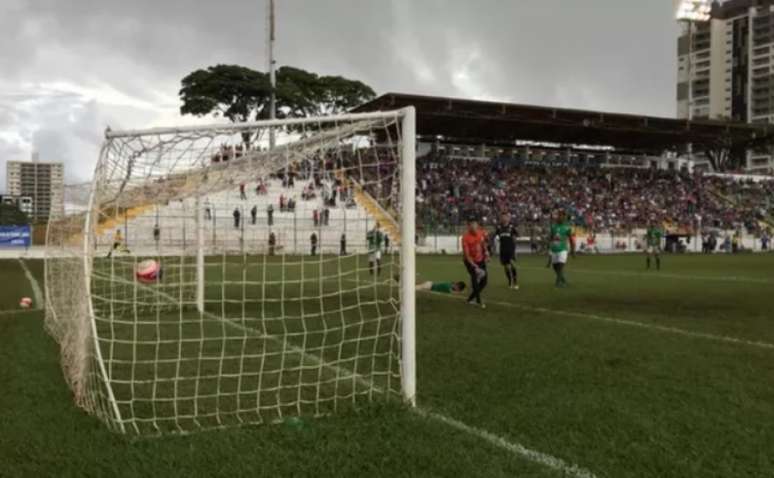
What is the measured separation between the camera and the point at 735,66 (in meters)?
123

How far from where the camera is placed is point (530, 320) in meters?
10.5

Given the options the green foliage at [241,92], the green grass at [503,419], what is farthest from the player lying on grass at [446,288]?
the green foliage at [241,92]

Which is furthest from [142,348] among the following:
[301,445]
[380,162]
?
[301,445]

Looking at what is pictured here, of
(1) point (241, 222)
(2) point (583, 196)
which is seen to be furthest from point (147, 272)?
(2) point (583, 196)

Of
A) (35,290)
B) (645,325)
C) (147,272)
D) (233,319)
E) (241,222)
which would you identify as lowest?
(35,290)

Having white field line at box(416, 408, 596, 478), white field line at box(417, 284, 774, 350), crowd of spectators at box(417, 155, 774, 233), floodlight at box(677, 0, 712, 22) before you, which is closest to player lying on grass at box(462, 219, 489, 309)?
white field line at box(417, 284, 774, 350)

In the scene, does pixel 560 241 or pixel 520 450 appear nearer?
pixel 520 450

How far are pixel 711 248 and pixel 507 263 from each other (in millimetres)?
34345

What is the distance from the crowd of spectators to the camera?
4566cm

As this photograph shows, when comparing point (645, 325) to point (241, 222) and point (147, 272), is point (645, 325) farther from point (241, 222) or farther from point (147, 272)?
point (241, 222)

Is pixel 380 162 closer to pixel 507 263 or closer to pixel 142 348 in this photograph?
pixel 142 348

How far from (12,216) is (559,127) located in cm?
3826

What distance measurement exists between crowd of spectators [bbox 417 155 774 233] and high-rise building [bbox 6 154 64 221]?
826 inches

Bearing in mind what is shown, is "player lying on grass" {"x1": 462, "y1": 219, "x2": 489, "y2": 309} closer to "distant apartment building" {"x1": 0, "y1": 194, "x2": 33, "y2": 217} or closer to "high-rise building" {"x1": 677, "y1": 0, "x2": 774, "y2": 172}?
"distant apartment building" {"x1": 0, "y1": 194, "x2": 33, "y2": 217}
